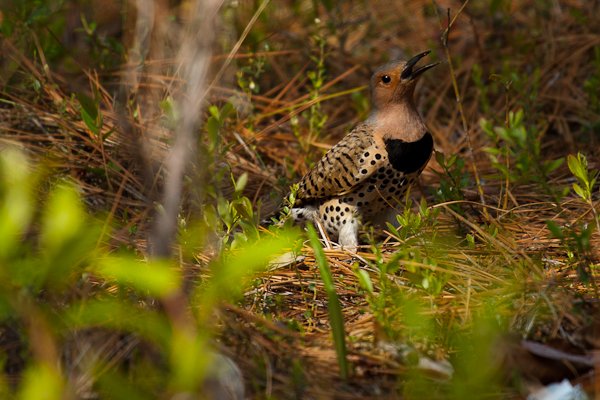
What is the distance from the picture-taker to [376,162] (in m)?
4.37

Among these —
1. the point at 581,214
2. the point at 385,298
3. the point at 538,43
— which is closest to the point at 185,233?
the point at 385,298

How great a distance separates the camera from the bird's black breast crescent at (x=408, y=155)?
435 centimetres

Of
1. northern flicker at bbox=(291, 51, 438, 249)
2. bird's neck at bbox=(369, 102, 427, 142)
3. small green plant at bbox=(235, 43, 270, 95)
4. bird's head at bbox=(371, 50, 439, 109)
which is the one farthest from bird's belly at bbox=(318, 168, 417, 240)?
small green plant at bbox=(235, 43, 270, 95)

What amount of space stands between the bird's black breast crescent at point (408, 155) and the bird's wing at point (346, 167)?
0.06 m

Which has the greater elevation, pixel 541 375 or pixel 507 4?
pixel 507 4

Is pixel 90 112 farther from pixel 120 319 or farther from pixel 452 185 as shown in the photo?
pixel 120 319

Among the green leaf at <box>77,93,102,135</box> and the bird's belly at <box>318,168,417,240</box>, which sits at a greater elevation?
the green leaf at <box>77,93,102,135</box>

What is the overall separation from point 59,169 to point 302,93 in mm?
1960

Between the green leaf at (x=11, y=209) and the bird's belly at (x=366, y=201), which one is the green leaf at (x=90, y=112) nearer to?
the bird's belly at (x=366, y=201)

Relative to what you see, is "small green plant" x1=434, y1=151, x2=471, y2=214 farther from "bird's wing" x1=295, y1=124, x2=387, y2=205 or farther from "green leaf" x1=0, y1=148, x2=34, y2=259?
"green leaf" x1=0, y1=148, x2=34, y2=259

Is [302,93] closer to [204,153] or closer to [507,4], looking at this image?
[507,4]

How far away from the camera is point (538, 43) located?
20.5ft

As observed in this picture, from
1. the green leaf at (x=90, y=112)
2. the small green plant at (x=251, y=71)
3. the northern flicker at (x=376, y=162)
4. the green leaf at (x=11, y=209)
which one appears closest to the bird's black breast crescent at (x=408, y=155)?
the northern flicker at (x=376, y=162)

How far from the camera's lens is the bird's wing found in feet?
14.4
